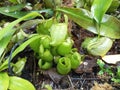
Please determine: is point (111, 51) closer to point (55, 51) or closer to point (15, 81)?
point (55, 51)

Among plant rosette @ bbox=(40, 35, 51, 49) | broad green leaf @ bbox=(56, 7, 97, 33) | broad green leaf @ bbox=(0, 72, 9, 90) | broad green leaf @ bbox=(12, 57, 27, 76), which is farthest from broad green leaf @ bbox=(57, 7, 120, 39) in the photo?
broad green leaf @ bbox=(0, 72, 9, 90)

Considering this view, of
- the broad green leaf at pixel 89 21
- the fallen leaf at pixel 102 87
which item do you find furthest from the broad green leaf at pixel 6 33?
the fallen leaf at pixel 102 87

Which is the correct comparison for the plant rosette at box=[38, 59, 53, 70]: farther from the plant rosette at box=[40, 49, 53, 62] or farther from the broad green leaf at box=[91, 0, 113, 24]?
the broad green leaf at box=[91, 0, 113, 24]

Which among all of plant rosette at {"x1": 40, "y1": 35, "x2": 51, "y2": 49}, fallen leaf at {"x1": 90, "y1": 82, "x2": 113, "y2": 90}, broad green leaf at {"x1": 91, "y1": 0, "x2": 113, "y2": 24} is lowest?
fallen leaf at {"x1": 90, "y1": 82, "x2": 113, "y2": 90}

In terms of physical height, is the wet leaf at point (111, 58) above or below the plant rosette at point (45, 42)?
below

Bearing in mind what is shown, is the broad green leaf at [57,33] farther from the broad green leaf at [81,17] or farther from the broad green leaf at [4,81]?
the broad green leaf at [4,81]

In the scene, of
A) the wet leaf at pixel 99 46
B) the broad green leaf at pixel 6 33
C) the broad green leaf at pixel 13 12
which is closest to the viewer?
the broad green leaf at pixel 6 33

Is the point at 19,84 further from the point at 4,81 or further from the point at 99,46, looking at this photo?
the point at 99,46
